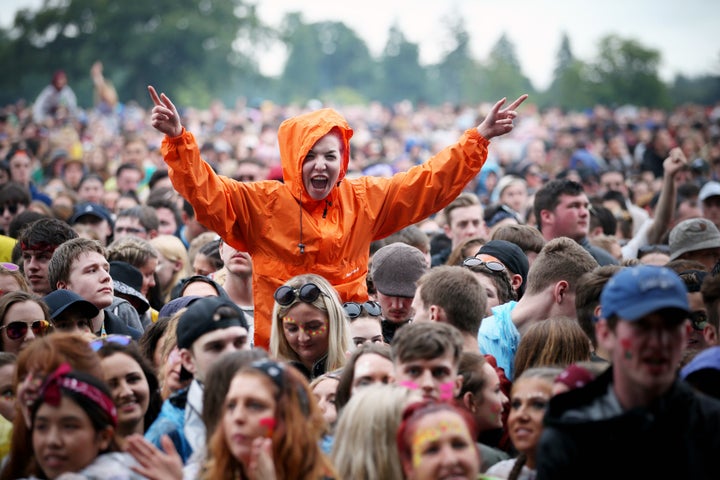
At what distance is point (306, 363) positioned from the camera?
5941 mm

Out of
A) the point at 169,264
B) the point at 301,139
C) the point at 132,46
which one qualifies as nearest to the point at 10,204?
the point at 169,264

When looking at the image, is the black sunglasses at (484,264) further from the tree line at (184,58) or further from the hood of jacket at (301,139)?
the tree line at (184,58)

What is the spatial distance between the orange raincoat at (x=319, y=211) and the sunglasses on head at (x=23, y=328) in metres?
1.11

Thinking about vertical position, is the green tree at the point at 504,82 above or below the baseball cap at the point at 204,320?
above

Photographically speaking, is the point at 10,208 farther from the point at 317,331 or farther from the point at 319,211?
the point at 317,331

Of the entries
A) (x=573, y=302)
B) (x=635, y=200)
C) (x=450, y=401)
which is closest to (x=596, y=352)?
(x=573, y=302)

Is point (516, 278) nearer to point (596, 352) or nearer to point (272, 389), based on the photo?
point (596, 352)

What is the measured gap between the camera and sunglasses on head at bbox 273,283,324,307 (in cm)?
Answer: 583

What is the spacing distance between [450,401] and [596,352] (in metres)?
1.61

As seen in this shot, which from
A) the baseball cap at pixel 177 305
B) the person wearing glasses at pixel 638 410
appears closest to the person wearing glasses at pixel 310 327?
the baseball cap at pixel 177 305

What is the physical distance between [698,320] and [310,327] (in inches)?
94.8

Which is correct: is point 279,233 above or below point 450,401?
above

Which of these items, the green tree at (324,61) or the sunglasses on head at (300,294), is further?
the green tree at (324,61)

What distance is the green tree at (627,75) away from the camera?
6500cm
